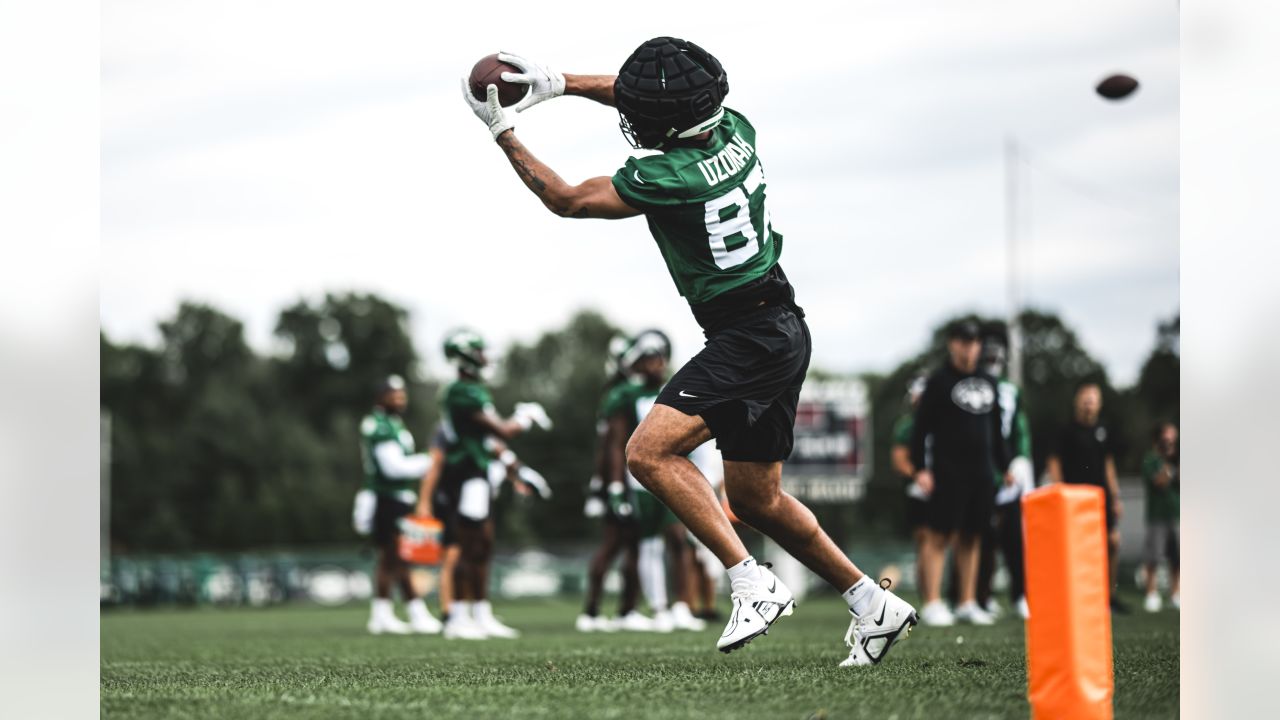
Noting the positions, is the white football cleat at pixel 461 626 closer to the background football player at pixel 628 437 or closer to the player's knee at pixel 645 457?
the background football player at pixel 628 437

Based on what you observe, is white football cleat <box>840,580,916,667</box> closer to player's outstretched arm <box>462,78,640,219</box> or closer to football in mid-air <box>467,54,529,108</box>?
player's outstretched arm <box>462,78,640,219</box>

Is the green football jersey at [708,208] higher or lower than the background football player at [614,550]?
higher

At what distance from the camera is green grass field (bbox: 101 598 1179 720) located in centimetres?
429

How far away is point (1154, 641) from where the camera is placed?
712 centimetres

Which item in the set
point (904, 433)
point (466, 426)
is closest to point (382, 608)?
point (466, 426)

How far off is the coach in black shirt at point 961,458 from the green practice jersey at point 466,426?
334cm

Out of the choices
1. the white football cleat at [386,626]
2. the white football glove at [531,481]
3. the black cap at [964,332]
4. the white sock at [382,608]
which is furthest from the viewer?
the white sock at [382,608]

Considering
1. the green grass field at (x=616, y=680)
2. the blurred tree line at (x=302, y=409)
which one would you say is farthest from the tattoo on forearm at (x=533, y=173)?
the blurred tree line at (x=302, y=409)

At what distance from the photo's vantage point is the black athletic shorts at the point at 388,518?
12.6 metres

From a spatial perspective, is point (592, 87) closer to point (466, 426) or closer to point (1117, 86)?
point (1117, 86)

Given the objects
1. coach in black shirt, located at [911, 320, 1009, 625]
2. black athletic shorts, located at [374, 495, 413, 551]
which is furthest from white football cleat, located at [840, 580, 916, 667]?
black athletic shorts, located at [374, 495, 413, 551]

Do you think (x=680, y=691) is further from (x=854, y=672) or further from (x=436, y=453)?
(x=436, y=453)

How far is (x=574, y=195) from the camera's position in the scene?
16.1ft
